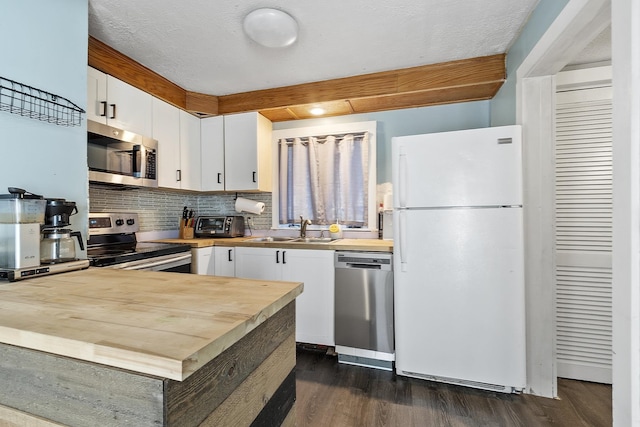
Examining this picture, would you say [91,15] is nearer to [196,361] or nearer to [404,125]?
[196,361]

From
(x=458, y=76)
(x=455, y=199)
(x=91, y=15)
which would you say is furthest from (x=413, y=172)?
(x=91, y=15)

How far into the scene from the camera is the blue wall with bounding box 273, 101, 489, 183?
2746 mm

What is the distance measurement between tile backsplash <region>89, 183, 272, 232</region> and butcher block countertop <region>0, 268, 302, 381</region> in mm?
1470

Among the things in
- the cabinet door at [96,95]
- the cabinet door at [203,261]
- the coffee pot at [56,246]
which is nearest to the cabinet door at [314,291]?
the cabinet door at [203,261]

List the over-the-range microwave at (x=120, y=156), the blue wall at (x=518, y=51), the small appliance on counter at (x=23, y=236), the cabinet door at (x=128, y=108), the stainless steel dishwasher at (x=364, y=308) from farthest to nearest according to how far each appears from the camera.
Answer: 1. the stainless steel dishwasher at (x=364, y=308)
2. the cabinet door at (x=128, y=108)
3. the over-the-range microwave at (x=120, y=156)
4. the blue wall at (x=518, y=51)
5. the small appliance on counter at (x=23, y=236)

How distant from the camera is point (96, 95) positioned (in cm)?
203

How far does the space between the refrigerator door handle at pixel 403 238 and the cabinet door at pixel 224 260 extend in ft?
4.85

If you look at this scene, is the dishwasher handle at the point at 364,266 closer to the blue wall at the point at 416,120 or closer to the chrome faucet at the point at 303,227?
the chrome faucet at the point at 303,227

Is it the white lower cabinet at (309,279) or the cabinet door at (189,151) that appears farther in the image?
the cabinet door at (189,151)

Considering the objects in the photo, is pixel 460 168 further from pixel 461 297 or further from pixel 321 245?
pixel 321 245

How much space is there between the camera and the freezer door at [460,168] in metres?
1.87

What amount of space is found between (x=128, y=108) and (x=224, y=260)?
1.42 m

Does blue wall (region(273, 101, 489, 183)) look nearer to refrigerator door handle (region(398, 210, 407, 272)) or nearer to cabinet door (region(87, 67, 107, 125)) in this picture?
refrigerator door handle (region(398, 210, 407, 272))

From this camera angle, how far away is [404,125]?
2895 mm
